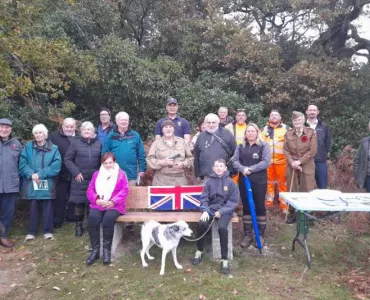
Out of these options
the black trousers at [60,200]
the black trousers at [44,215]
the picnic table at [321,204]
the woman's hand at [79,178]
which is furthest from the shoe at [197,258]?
the black trousers at [60,200]

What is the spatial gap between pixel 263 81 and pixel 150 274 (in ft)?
26.8

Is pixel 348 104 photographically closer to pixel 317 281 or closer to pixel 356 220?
pixel 356 220

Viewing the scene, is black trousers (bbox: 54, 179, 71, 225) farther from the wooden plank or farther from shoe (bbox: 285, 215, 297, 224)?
shoe (bbox: 285, 215, 297, 224)

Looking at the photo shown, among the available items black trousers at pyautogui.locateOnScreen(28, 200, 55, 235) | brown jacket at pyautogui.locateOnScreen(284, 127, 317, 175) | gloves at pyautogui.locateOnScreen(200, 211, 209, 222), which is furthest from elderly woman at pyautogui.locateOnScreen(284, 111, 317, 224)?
black trousers at pyautogui.locateOnScreen(28, 200, 55, 235)

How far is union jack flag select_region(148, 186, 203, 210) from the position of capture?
588cm

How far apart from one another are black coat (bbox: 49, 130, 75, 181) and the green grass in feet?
3.46

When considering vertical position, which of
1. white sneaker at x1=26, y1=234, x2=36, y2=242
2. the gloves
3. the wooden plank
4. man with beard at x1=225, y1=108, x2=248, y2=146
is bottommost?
white sneaker at x1=26, y1=234, x2=36, y2=242

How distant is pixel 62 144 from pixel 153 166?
1.90 m

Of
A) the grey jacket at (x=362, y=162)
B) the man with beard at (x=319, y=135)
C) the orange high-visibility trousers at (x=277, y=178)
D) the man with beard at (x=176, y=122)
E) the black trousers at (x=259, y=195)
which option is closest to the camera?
the black trousers at (x=259, y=195)

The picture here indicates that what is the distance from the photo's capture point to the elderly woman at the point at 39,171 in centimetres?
620

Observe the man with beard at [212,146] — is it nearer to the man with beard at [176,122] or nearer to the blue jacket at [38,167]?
the man with beard at [176,122]

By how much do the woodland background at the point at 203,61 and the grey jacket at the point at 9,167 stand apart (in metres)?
1.83

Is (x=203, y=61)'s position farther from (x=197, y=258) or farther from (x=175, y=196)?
(x=197, y=258)

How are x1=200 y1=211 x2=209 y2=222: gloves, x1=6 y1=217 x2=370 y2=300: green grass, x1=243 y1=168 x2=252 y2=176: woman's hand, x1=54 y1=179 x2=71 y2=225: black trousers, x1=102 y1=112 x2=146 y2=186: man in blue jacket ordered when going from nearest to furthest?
x1=6 y1=217 x2=370 y2=300: green grass → x1=200 y1=211 x2=209 y2=222: gloves → x1=243 y1=168 x2=252 y2=176: woman's hand → x1=102 y1=112 x2=146 y2=186: man in blue jacket → x1=54 y1=179 x2=71 y2=225: black trousers
